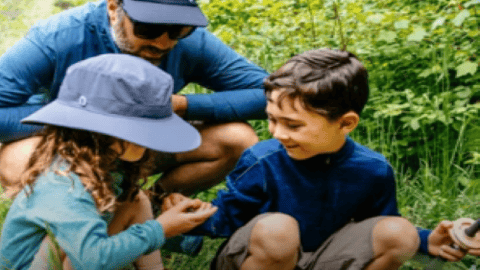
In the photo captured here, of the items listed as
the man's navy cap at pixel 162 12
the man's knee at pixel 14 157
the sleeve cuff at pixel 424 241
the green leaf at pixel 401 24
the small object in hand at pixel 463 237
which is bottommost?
the man's knee at pixel 14 157

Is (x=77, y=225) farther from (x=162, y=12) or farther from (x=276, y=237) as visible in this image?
(x=162, y=12)

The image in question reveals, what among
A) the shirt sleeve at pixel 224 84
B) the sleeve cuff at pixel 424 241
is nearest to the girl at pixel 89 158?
the shirt sleeve at pixel 224 84

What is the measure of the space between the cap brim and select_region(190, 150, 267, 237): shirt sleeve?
0.30m

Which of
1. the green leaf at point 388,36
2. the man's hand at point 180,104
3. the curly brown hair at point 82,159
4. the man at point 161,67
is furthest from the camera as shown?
the green leaf at point 388,36

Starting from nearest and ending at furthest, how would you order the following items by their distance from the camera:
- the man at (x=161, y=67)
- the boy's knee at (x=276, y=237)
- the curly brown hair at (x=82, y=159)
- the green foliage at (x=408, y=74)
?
1. the curly brown hair at (x=82, y=159)
2. the boy's knee at (x=276, y=237)
3. the man at (x=161, y=67)
4. the green foliage at (x=408, y=74)

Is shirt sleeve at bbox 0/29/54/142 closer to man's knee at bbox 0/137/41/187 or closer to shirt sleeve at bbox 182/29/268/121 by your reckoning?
man's knee at bbox 0/137/41/187

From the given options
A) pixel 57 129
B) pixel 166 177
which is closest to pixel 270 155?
pixel 57 129

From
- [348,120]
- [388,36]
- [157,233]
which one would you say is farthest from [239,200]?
[388,36]

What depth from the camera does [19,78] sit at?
234cm

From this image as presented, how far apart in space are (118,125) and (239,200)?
0.57 metres

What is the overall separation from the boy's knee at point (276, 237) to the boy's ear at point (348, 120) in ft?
1.17

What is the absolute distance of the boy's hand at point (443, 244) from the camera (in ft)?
6.38

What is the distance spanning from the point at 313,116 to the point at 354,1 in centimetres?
182

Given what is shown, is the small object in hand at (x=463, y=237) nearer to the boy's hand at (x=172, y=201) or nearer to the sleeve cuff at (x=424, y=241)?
the sleeve cuff at (x=424, y=241)
